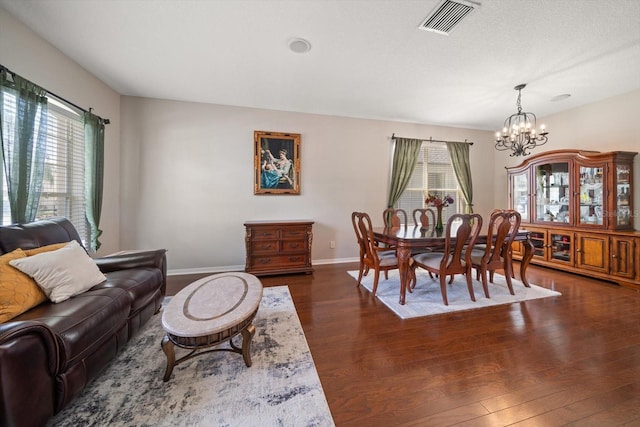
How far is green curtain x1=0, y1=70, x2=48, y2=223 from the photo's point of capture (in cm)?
192

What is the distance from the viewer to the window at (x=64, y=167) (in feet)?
8.00

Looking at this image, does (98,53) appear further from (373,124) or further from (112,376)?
(373,124)

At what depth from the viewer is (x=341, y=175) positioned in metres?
4.43

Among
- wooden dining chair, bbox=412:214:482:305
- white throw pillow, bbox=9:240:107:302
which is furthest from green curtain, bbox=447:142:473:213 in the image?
white throw pillow, bbox=9:240:107:302

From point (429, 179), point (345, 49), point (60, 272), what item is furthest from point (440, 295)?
point (60, 272)

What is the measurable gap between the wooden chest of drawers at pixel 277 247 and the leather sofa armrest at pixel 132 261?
4.17 ft

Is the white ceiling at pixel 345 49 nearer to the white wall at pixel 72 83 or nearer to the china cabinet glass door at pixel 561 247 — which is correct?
the white wall at pixel 72 83

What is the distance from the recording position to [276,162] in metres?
4.09

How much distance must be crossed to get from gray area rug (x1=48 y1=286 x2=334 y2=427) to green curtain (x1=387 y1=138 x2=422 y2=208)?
11.2 feet

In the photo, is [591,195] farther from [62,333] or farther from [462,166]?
[62,333]

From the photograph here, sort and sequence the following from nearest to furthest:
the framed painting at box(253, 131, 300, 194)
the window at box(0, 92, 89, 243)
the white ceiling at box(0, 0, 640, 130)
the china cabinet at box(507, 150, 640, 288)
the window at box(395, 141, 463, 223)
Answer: the white ceiling at box(0, 0, 640, 130), the window at box(0, 92, 89, 243), the china cabinet at box(507, 150, 640, 288), the framed painting at box(253, 131, 300, 194), the window at box(395, 141, 463, 223)

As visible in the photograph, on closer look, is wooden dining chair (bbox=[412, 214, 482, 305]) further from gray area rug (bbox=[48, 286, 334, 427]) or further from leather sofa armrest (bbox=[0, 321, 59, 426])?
leather sofa armrest (bbox=[0, 321, 59, 426])

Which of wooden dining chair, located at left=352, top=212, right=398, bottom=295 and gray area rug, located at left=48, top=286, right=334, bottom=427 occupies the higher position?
wooden dining chair, located at left=352, top=212, right=398, bottom=295

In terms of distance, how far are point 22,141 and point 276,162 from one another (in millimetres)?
2736
